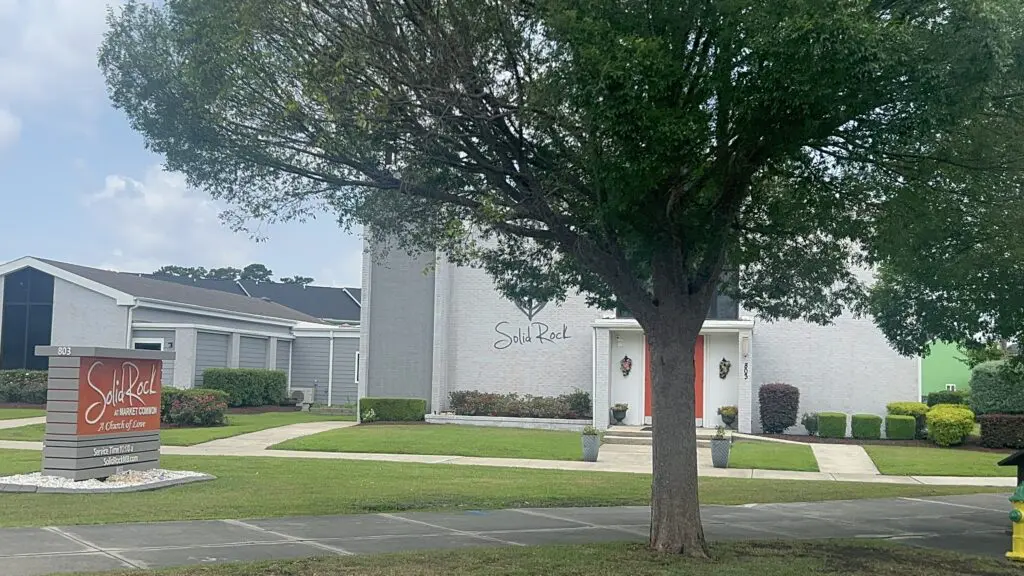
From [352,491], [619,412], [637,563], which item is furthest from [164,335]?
[637,563]

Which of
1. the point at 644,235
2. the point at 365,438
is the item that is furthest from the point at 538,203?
the point at 365,438

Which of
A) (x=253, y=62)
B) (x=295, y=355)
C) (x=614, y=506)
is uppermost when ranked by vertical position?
(x=253, y=62)

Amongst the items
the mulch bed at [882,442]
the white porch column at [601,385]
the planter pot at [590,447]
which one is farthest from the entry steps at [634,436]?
the planter pot at [590,447]

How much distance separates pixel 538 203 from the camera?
1013 centimetres

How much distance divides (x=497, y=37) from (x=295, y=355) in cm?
2940

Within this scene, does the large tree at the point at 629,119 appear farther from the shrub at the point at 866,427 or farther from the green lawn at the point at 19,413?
the green lawn at the point at 19,413

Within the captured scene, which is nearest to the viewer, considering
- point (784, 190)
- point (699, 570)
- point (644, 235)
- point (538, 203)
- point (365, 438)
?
point (699, 570)

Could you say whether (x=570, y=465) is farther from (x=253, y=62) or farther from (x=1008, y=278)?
(x=253, y=62)

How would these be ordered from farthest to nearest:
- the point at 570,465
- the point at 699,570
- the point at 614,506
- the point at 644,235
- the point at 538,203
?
the point at 570,465 → the point at 614,506 → the point at 538,203 → the point at 644,235 → the point at 699,570

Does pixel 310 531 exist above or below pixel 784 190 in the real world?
below

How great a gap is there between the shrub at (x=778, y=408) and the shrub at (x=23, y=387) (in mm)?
21549

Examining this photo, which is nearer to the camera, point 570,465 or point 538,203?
point 538,203

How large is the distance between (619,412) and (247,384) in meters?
12.6

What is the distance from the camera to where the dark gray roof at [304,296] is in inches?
2297
